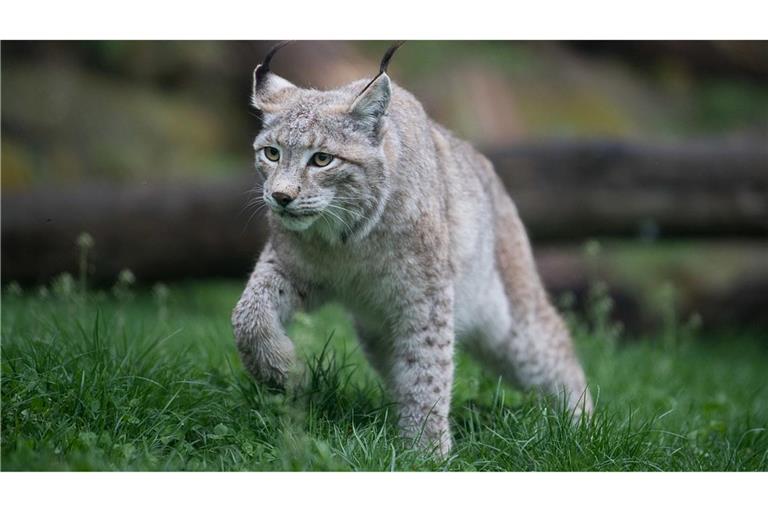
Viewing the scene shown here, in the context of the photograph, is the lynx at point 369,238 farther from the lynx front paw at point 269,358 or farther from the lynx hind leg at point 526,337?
the lynx hind leg at point 526,337

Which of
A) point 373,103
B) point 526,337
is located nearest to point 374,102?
point 373,103

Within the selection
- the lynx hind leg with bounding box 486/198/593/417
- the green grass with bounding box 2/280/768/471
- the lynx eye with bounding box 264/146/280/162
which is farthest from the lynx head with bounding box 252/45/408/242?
the lynx hind leg with bounding box 486/198/593/417

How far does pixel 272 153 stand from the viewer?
4.82 metres

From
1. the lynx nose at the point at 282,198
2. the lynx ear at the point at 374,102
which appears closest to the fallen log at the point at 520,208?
the lynx ear at the point at 374,102

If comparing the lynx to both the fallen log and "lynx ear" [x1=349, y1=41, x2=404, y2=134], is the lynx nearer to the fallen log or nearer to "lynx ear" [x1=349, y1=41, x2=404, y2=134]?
"lynx ear" [x1=349, y1=41, x2=404, y2=134]

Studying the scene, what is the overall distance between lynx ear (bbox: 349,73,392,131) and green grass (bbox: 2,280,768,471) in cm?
118

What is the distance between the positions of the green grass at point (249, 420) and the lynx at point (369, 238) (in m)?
0.24

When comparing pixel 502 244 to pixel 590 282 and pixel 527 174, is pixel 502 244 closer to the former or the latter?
pixel 527 174

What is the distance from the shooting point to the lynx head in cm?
464

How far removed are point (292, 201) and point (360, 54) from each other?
3755mm

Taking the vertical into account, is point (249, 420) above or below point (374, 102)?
below

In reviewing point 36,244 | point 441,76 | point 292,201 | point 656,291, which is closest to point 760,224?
point 656,291

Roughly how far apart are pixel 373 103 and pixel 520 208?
5128 mm

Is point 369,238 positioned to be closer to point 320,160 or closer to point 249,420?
point 320,160
